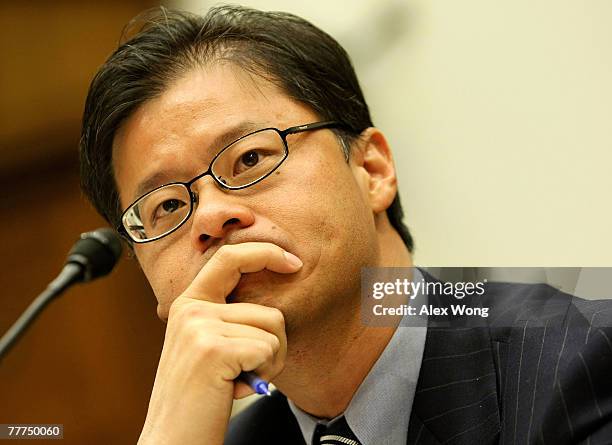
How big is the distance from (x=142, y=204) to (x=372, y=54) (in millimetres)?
984

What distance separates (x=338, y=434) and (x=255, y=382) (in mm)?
323

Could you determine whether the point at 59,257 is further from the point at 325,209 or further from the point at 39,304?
the point at 325,209

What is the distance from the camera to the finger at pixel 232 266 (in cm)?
123

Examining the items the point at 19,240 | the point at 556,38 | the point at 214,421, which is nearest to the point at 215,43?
the point at 214,421

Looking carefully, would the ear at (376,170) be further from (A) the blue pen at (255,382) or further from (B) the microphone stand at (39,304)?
(B) the microphone stand at (39,304)

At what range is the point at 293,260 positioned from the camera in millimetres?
1264

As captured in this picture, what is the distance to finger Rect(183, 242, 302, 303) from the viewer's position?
1227 mm

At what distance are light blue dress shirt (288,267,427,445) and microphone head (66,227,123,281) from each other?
21.3 inches

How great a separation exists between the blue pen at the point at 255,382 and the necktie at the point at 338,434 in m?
0.29

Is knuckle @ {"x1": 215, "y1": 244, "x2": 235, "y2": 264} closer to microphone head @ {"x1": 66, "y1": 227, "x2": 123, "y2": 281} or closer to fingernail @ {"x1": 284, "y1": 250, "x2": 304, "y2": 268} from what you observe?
fingernail @ {"x1": 284, "y1": 250, "x2": 304, "y2": 268}

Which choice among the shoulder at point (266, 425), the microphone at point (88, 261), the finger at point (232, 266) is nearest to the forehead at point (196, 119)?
the microphone at point (88, 261)

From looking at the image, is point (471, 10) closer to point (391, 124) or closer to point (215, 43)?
point (391, 124)

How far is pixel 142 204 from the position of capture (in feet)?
4.80

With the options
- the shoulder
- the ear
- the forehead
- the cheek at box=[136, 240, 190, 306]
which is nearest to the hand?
the cheek at box=[136, 240, 190, 306]
